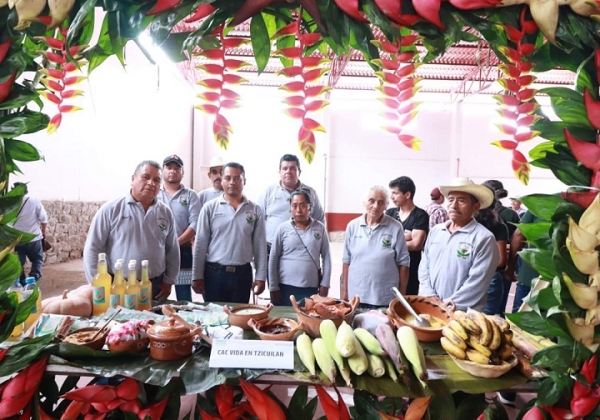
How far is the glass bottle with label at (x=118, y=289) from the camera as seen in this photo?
1.94m

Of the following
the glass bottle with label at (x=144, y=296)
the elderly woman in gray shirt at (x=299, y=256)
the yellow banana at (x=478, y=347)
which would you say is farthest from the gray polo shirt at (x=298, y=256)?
the yellow banana at (x=478, y=347)

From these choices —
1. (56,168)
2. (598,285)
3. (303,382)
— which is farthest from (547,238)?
(56,168)

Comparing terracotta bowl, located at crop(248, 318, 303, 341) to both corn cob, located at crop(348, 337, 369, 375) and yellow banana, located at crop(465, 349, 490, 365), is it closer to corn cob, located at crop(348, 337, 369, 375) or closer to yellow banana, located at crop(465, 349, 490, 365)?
corn cob, located at crop(348, 337, 369, 375)

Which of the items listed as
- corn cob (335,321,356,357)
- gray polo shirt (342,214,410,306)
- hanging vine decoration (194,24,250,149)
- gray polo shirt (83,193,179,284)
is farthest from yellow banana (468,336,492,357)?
gray polo shirt (83,193,179,284)

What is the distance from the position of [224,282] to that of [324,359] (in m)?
1.83

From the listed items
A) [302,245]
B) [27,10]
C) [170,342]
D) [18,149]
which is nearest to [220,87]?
[27,10]

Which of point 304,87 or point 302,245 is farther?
point 302,245

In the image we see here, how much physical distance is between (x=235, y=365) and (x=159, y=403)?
0.36 metres

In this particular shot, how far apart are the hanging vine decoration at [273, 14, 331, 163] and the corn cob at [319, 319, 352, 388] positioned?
0.64 meters

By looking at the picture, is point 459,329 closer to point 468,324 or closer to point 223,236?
point 468,324

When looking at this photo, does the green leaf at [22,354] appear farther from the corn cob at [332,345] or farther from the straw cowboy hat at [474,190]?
the straw cowboy hat at [474,190]

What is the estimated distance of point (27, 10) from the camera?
1.13m

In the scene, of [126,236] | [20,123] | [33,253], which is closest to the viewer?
[20,123]

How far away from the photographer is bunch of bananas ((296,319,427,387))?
1.29 metres
